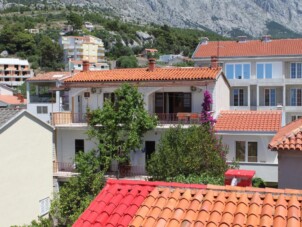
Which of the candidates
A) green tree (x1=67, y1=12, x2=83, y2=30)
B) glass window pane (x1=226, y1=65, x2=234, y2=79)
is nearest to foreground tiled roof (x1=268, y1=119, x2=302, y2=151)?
glass window pane (x1=226, y1=65, x2=234, y2=79)

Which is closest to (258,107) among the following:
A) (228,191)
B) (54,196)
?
(54,196)

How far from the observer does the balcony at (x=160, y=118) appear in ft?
84.5

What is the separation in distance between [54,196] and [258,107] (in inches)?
1127

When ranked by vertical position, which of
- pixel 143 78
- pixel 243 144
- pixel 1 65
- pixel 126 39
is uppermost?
pixel 126 39

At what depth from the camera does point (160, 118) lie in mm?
27219

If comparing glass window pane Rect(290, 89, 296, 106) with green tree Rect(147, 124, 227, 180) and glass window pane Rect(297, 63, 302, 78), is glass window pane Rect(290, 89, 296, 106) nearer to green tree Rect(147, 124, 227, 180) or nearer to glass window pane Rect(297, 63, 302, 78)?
glass window pane Rect(297, 63, 302, 78)

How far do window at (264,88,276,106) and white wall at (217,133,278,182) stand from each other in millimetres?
22558

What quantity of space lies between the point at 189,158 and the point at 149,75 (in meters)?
8.71

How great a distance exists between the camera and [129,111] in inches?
976

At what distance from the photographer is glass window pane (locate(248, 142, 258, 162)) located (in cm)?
2503

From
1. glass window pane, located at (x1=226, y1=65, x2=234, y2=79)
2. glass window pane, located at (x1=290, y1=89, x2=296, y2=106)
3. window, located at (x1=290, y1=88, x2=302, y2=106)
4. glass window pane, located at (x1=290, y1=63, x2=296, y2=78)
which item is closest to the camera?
glass window pane, located at (x1=290, y1=63, x2=296, y2=78)

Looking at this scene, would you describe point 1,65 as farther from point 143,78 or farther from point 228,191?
point 228,191

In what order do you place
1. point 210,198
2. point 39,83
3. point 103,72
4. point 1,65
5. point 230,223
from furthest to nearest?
point 1,65
point 39,83
point 103,72
point 210,198
point 230,223

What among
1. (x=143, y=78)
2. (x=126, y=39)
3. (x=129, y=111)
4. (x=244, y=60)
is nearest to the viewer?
(x=129, y=111)
